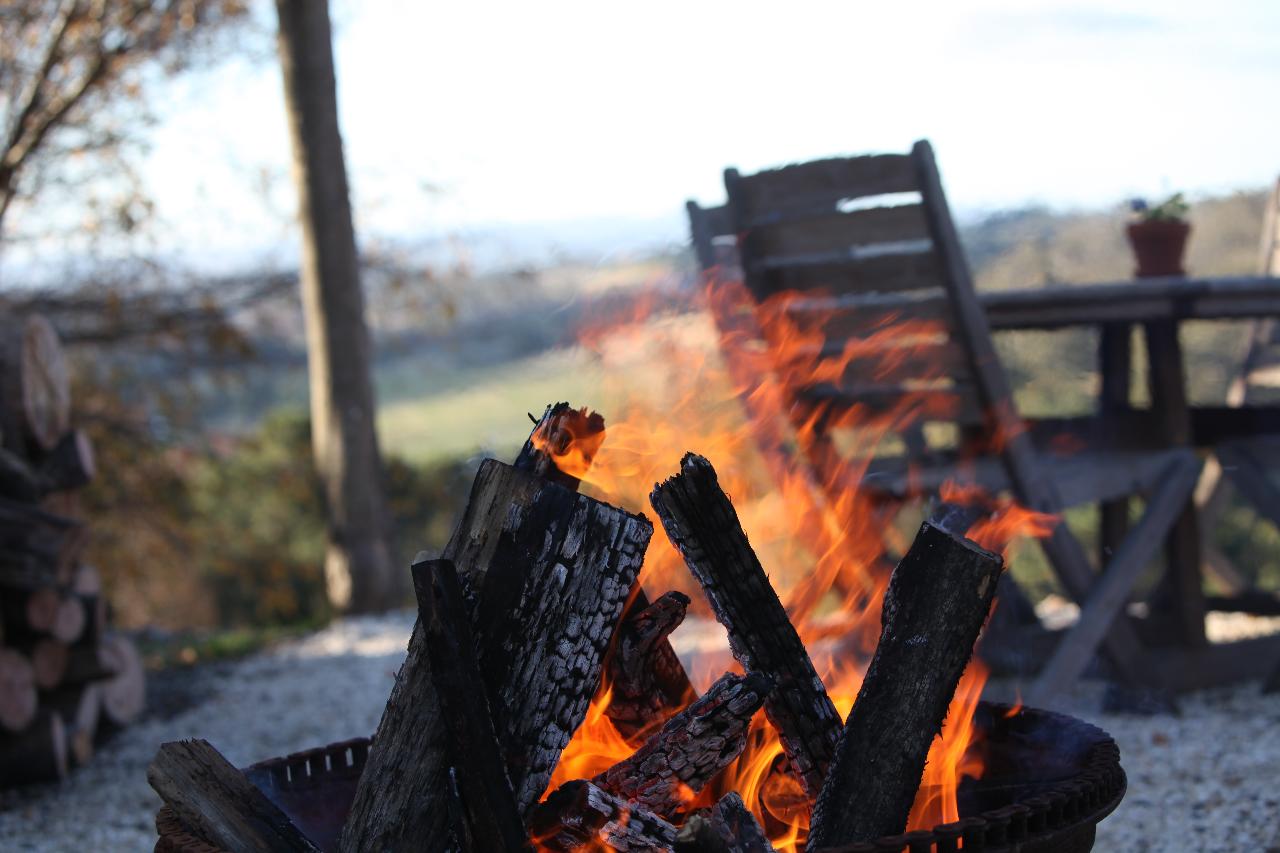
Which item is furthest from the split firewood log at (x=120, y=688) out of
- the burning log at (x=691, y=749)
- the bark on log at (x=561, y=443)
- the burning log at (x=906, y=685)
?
the burning log at (x=906, y=685)

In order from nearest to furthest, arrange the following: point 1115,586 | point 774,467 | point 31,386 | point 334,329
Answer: point 1115,586 < point 774,467 < point 31,386 < point 334,329

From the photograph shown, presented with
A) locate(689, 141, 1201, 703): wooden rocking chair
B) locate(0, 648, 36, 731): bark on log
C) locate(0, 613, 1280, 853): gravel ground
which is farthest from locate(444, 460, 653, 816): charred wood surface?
locate(0, 648, 36, 731): bark on log

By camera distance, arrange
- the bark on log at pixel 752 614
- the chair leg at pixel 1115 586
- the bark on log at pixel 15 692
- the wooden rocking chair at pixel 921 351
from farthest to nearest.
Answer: the bark on log at pixel 15 692 → the chair leg at pixel 1115 586 → the wooden rocking chair at pixel 921 351 → the bark on log at pixel 752 614

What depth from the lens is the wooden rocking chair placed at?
3088 millimetres

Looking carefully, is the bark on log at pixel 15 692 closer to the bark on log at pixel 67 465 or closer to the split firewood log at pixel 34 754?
the split firewood log at pixel 34 754

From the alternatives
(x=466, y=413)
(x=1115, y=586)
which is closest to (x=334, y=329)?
(x=1115, y=586)

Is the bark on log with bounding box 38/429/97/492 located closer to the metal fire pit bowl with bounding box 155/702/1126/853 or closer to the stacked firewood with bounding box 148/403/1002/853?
the metal fire pit bowl with bounding box 155/702/1126/853

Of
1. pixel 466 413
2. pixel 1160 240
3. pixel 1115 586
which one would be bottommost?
pixel 466 413

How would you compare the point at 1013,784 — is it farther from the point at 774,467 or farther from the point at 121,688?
the point at 121,688

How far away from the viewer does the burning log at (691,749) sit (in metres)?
1.64

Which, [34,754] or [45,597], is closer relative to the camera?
[34,754]

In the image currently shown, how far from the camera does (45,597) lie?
3.85 meters

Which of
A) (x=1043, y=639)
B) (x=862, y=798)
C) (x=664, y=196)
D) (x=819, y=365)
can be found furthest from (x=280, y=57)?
(x=862, y=798)

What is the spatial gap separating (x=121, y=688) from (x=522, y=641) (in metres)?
3.21
